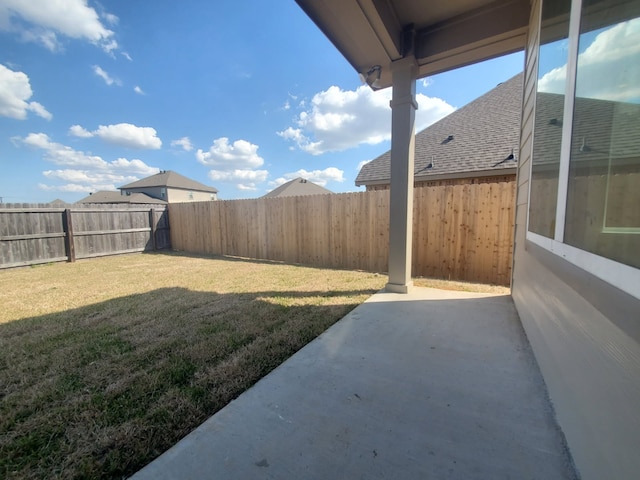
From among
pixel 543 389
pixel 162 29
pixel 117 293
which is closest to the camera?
pixel 543 389

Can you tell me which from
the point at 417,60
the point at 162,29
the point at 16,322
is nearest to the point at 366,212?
the point at 417,60

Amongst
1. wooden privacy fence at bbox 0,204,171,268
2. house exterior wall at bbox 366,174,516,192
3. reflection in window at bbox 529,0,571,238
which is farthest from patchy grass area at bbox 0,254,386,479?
house exterior wall at bbox 366,174,516,192

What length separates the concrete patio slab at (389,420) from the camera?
1145 mm

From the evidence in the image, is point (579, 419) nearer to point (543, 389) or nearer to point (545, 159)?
point (543, 389)

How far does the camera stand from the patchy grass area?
1329mm

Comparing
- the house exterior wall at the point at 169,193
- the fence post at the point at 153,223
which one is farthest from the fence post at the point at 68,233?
the house exterior wall at the point at 169,193

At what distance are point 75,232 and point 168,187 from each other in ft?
65.4

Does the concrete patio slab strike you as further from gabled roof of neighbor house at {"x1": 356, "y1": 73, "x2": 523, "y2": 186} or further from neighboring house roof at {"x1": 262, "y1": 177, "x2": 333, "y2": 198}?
neighboring house roof at {"x1": 262, "y1": 177, "x2": 333, "y2": 198}

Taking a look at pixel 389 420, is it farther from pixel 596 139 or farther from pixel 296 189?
pixel 296 189

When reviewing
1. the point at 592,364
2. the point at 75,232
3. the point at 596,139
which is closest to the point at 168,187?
the point at 75,232

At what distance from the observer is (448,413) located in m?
1.47

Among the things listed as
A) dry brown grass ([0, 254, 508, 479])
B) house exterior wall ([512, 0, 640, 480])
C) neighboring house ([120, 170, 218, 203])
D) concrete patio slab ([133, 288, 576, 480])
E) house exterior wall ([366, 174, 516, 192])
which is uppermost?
neighboring house ([120, 170, 218, 203])

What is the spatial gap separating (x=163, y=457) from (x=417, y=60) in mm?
4570

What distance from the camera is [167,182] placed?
2527 cm
